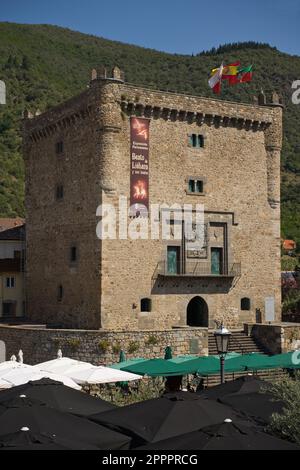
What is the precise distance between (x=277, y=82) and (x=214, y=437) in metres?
84.9

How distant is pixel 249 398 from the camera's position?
17.8m

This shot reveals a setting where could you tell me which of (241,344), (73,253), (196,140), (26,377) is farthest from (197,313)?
(26,377)

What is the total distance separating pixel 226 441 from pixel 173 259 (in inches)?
959

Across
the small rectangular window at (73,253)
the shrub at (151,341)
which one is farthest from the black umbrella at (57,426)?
the small rectangular window at (73,253)

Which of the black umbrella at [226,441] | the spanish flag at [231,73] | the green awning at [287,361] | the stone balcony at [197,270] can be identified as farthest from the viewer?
the spanish flag at [231,73]

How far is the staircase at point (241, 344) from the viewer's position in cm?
3431

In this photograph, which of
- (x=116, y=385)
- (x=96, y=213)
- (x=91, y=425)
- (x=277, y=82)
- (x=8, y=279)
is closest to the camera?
(x=91, y=425)

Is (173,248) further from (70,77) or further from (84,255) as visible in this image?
(70,77)

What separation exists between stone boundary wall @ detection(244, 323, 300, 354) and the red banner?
26.6 ft

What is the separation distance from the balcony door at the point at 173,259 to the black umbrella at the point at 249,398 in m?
15.9

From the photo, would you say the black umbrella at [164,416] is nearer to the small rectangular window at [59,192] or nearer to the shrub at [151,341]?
the shrub at [151,341]

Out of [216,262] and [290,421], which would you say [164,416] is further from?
[216,262]
